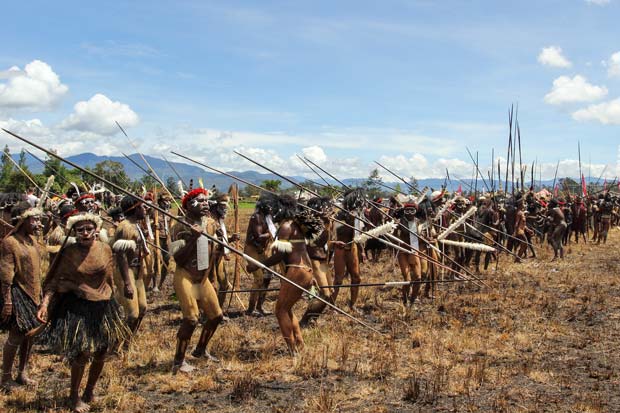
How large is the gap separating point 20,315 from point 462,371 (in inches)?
183

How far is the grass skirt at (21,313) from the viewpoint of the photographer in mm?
5844

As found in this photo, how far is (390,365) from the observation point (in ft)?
23.2

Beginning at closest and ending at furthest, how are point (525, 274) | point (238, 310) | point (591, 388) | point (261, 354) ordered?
point (591, 388) < point (261, 354) < point (238, 310) < point (525, 274)

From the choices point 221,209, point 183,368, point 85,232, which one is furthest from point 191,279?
point 221,209

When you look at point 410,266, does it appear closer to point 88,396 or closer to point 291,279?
point 291,279

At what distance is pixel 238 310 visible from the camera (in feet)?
34.0

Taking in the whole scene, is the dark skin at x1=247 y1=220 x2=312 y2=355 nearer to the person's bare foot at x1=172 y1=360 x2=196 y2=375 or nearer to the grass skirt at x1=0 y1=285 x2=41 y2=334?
the person's bare foot at x1=172 y1=360 x2=196 y2=375

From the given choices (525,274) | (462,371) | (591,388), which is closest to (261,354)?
(462,371)

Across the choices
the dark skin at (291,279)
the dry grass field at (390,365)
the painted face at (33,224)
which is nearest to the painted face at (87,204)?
the painted face at (33,224)

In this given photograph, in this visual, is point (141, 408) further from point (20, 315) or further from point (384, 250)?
point (384, 250)

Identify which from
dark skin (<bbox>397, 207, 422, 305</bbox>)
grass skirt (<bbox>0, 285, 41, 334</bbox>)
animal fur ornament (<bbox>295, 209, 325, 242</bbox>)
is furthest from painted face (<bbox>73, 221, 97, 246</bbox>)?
dark skin (<bbox>397, 207, 422, 305</bbox>)

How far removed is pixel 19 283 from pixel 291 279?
118 inches

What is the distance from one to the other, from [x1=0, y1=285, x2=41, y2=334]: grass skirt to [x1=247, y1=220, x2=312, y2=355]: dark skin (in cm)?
263

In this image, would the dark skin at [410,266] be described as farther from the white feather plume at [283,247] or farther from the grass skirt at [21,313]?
the grass skirt at [21,313]
